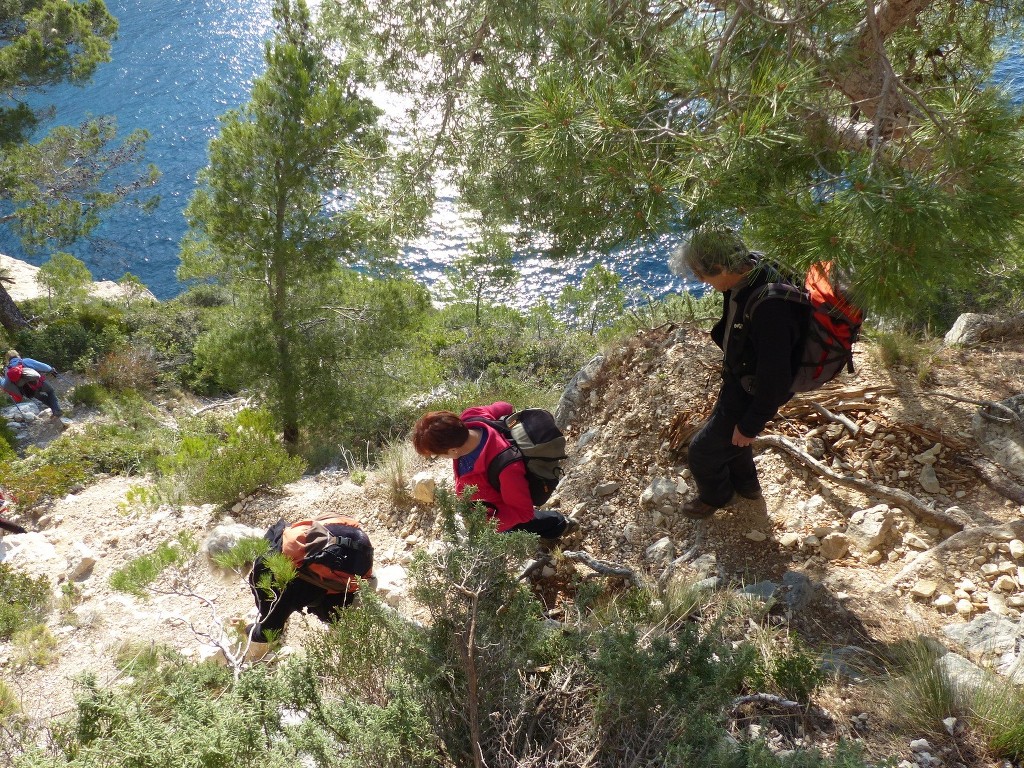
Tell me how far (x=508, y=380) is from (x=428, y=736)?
7.29 meters

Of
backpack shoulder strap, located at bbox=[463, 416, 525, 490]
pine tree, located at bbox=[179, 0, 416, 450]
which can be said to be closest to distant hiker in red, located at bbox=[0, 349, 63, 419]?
pine tree, located at bbox=[179, 0, 416, 450]

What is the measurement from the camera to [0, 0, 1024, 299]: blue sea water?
80.5ft

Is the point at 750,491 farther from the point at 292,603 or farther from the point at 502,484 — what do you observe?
the point at 292,603

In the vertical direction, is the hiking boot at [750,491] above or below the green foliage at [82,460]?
above

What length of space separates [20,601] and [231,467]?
1.71 m

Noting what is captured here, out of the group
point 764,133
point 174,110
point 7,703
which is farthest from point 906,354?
point 174,110

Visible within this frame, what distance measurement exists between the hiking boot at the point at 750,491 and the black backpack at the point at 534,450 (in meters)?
1.07

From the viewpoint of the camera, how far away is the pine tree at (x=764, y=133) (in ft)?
5.87

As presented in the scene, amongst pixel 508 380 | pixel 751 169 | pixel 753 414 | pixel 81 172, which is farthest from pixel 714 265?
pixel 81 172

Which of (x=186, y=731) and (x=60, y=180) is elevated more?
(x=60, y=180)

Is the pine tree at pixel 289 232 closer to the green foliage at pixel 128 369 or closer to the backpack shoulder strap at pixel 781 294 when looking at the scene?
the backpack shoulder strap at pixel 781 294

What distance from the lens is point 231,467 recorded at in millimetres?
5473

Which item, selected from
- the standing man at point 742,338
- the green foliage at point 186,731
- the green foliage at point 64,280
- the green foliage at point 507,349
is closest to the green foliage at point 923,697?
the standing man at point 742,338

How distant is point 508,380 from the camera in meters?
9.10
